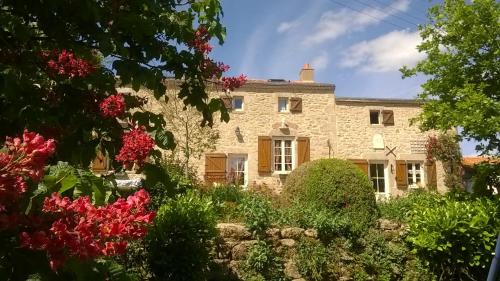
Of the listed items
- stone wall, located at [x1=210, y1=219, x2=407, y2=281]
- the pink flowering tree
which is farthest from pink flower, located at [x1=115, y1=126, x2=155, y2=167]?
stone wall, located at [x1=210, y1=219, x2=407, y2=281]

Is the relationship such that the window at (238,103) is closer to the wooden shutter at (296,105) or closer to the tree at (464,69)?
the wooden shutter at (296,105)

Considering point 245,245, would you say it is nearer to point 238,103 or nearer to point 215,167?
point 215,167

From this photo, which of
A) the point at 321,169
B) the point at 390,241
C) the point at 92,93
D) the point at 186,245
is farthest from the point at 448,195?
the point at 92,93

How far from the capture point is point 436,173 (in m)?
21.9

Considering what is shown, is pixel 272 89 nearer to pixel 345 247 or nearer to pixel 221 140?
pixel 221 140

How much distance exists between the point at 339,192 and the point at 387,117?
13.8 metres

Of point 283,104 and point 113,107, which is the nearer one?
point 113,107

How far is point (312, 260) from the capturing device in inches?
318

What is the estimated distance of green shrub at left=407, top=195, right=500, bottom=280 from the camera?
8148mm

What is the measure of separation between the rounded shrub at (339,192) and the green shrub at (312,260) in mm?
913

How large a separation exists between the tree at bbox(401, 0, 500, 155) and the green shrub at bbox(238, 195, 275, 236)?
155 inches

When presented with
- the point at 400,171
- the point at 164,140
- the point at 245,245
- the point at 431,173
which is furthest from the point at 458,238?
the point at 431,173

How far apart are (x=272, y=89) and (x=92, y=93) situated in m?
18.3

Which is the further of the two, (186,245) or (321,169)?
(321,169)
